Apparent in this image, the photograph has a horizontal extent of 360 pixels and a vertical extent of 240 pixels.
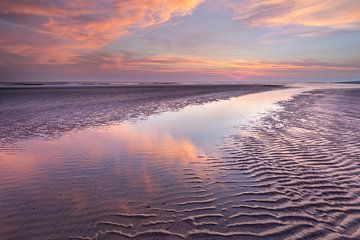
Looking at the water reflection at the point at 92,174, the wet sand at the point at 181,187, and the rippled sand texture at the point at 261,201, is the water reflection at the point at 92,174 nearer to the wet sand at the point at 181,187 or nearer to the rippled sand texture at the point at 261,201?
the wet sand at the point at 181,187

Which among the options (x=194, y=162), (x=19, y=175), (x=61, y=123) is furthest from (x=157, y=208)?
(x=61, y=123)

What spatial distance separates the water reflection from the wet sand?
25mm

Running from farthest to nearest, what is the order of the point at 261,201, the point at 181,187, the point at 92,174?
1. the point at 92,174
2. the point at 181,187
3. the point at 261,201

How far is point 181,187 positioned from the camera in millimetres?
6004

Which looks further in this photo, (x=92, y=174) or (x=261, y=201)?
(x=92, y=174)

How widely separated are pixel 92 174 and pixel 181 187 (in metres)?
2.37

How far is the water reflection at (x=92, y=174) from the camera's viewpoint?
4781 mm

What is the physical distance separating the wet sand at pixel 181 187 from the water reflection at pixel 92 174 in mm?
25

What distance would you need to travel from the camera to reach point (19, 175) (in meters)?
6.71

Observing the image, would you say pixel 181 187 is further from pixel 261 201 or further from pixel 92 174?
pixel 92 174

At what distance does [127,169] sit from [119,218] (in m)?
2.66

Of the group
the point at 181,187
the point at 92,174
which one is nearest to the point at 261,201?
the point at 181,187

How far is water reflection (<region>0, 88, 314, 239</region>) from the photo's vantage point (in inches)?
188

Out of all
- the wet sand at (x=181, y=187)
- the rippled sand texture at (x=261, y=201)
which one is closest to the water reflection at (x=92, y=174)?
the wet sand at (x=181, y=187)
